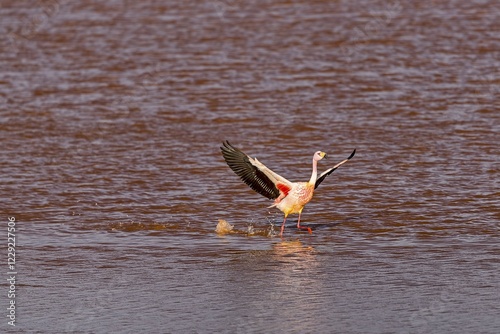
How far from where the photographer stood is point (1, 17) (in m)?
26.3

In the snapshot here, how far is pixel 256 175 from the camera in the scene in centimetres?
1288

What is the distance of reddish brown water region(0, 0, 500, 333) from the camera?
401 inches

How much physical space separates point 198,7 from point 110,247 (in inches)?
578

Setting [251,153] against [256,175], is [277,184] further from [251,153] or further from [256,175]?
[251,153]

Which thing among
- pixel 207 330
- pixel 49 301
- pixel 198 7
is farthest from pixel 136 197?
pixel 198 7

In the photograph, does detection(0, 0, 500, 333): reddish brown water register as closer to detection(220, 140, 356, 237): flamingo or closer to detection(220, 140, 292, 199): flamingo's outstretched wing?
detection(220, 140, 356, 237): flamingo

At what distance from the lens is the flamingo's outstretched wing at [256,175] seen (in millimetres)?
12688

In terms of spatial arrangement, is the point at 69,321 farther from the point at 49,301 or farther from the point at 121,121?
the point at 121,121

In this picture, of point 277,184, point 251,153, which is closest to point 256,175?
point 277,184

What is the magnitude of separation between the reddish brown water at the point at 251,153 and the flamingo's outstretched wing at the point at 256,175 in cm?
49

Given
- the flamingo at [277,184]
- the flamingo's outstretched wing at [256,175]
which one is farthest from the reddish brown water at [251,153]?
the flamingo's outstretched wing at [256,175]

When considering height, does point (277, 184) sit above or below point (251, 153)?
above

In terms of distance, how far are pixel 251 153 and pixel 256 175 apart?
3.44 meters

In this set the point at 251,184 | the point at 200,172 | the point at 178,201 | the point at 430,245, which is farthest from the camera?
the point at 200,172
